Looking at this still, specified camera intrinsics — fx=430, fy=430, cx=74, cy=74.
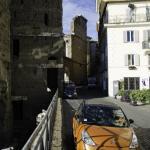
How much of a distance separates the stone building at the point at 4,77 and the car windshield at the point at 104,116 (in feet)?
47.1

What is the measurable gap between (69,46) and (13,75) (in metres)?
27.7

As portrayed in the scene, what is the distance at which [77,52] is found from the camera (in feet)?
251

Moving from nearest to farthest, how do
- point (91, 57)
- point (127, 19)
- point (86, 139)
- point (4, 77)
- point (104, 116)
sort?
point (86, 139)
point (104, 116)
point (4, 77)
point (127, 19)
point (91, 57)

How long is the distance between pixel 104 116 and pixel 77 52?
210 ft

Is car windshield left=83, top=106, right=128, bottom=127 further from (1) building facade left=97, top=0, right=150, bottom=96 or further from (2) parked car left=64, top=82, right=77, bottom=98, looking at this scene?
(1) building facade left=97, top=0, right=150, bottom=96

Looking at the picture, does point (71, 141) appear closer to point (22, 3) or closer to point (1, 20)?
point (1, 20)

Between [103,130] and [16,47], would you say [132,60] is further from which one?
[103,130]

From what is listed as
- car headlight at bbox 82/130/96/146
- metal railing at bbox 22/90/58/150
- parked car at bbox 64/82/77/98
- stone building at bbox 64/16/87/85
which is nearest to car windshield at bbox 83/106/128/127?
car headlight at bbox 82/130/96/146

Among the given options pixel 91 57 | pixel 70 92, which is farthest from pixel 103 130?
pixel 91 57

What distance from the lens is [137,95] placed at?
36.9 meters

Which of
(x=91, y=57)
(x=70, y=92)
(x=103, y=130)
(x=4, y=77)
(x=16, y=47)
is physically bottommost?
(x=70, y=92)

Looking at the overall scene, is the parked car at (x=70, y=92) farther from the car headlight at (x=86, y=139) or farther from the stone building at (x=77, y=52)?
the car headlight at (x=86, y=139)

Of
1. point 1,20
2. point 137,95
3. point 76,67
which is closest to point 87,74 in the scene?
point 76,67

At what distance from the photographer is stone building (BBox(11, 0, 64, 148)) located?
45625 millimetres
